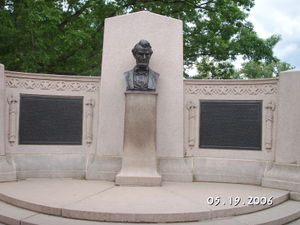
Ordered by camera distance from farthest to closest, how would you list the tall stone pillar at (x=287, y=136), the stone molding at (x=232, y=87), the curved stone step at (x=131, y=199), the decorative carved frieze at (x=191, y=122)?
the decorative carved frieze at (x=191, y=122) → the stone molding at (x=232, y=87) → the tall stone pillar at (x=287, y=136) → the curved stone step at (x=131, y=199)

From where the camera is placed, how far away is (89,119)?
807 cm

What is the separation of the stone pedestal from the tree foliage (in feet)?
19.0

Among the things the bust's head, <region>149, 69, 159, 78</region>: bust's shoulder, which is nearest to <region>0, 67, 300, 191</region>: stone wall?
<region>149, 69, 159, 78</region>: bust's shoulder

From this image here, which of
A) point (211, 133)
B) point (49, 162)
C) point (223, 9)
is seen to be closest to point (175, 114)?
→ point (211, 133)

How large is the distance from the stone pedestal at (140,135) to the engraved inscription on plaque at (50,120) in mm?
1584

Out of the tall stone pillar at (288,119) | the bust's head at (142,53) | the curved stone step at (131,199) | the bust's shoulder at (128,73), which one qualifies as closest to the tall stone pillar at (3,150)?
the curved stone step at (131,199)

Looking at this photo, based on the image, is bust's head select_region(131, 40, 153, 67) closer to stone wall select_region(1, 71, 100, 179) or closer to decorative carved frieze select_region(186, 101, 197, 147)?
stone wall select_region(1, 71, 100, 179)

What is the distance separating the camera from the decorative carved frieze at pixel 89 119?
8.07 metres

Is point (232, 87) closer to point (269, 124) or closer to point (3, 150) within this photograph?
point (269, 124)

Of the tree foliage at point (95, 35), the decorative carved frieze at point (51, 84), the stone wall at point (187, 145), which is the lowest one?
the stone wall at point (187, 145)

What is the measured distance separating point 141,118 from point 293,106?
3243mm

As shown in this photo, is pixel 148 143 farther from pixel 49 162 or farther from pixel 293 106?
pixel 293 106

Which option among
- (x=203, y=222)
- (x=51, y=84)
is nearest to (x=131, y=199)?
(x=203, y=222)

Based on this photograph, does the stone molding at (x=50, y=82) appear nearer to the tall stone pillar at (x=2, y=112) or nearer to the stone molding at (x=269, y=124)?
the tall stone pillar at (x=2, y=112)
